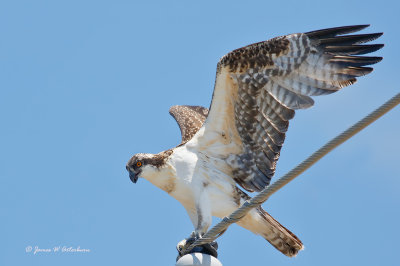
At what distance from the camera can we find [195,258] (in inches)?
255

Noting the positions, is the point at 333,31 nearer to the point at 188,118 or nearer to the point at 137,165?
the point at 137,165

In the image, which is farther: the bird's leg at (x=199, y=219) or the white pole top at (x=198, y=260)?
the bird's leg at (x=199, y=219)

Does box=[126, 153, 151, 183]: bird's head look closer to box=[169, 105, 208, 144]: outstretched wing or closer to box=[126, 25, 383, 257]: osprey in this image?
box=[126, 25, 383, 257]: osprey

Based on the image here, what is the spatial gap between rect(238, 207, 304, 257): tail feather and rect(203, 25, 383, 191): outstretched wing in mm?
485

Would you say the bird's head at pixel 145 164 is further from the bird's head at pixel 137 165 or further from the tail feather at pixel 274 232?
the tail feather at pixel 274 232

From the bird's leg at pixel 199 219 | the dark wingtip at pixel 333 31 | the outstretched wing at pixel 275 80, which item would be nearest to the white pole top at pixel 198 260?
the bird's leg at pixel 199 219

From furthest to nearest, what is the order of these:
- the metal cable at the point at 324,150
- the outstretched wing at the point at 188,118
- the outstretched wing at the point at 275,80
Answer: the outstretched wing at the point at 188,118 → the outstretched wing at the point at 275,80 → the metal cable at the point at 324,150

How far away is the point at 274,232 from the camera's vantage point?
27.8ft

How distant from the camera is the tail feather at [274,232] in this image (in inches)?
332

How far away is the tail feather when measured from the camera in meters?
8.45

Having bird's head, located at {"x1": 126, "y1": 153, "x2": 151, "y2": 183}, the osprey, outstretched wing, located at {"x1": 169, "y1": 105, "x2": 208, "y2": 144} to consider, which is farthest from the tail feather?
outstretched wing, located at {"x1": 169, "y1": 105, "x2": 208, "y2": 144}

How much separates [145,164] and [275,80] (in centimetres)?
172

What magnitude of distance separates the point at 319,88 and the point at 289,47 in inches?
22.0

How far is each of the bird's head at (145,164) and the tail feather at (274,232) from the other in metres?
1.14
